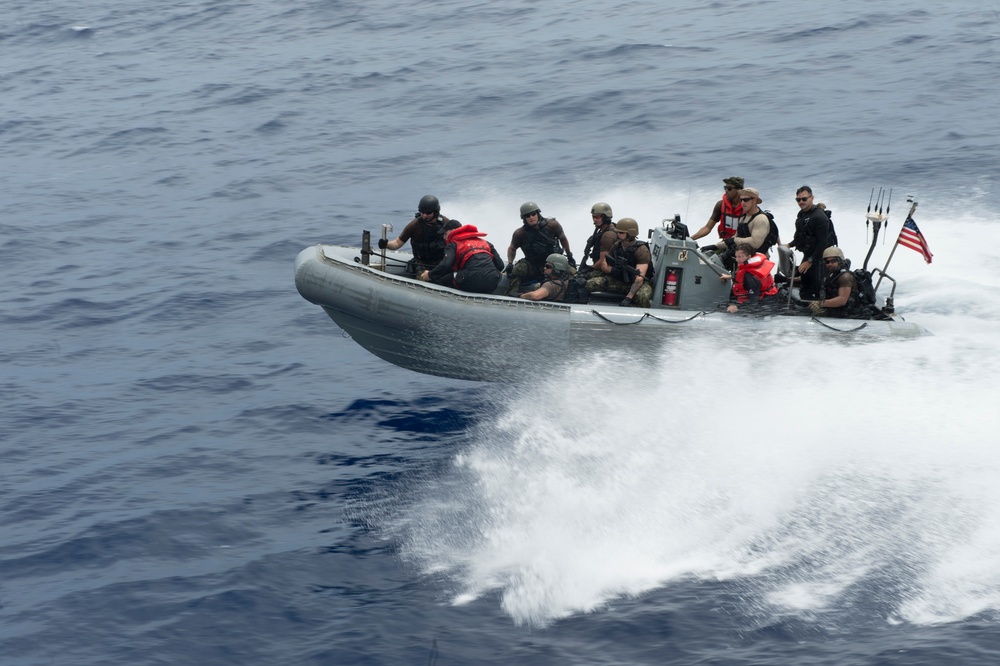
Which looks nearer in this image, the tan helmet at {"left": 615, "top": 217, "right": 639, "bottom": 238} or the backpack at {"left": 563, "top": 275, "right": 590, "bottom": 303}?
the tan helmet at {"left": 615, "top": 217, "right": 639, "bottom": 238}

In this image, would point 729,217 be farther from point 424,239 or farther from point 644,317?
point 424,239

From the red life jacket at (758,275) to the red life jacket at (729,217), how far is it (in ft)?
4.30

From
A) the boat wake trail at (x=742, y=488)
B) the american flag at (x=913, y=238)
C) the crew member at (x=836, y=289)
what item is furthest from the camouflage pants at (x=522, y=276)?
the american flag at (x=913, y=238)

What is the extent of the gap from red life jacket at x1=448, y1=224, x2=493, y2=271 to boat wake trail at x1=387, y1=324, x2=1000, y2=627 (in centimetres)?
186

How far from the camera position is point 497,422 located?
14.2m

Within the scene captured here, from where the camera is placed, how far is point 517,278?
578 inches

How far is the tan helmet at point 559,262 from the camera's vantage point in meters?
13.9

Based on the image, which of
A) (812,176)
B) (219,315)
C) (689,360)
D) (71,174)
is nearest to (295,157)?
(71,174)

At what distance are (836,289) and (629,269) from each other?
248 cm

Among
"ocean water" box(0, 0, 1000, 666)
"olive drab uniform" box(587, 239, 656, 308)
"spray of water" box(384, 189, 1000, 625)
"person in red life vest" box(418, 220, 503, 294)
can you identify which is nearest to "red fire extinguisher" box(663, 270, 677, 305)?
"olive drab uniform" box(587, 239, 656, 308)

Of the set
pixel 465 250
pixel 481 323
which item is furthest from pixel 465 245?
pixel 481 323

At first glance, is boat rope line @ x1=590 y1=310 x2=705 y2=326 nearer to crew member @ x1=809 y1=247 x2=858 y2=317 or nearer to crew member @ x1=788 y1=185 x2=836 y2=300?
crew member @ x1=809 y1=247 x2=858 y2=317

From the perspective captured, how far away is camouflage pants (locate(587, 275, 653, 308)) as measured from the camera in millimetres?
13945

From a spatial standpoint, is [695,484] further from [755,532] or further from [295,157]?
[295,157]
